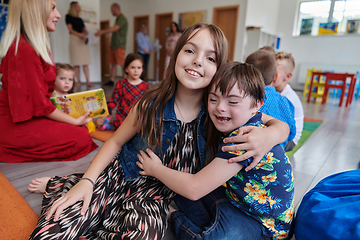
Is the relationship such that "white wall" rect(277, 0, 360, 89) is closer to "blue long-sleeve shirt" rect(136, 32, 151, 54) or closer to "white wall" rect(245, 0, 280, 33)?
"white wall" rect(245, 0, 280, 33)

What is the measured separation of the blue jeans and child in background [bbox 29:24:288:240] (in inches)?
2.8

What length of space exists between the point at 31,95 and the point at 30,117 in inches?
5.1

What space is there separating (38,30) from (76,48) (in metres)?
3.69

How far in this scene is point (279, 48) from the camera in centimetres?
768

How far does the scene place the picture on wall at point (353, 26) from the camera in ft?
21.7

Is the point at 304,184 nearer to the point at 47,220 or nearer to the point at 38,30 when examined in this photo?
the point at 47,220

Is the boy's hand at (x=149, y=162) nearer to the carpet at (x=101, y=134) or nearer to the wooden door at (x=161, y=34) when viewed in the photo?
the carpet at (x=101, y=134)

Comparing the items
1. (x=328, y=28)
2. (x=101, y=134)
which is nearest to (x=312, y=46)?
(x=328, y=28)

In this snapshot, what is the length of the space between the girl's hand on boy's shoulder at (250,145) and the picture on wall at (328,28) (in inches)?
315

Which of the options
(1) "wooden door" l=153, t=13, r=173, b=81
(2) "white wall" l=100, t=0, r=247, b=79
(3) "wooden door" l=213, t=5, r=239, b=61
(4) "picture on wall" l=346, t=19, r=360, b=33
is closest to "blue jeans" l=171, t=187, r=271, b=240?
(3) "wooden door" l=213, t=5, r=239, b=61

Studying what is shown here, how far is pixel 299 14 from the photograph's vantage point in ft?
24.1

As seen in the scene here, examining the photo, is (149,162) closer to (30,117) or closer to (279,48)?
(30,117)

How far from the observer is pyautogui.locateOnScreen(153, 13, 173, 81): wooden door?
7.05m

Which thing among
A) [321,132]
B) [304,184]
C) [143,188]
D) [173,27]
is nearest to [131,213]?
[143,188]
